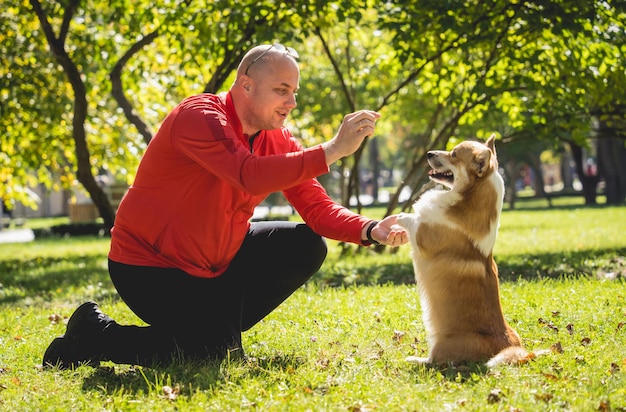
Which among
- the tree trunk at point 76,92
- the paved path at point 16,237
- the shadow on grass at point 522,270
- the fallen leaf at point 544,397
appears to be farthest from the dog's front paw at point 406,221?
the paved path at point 16,237

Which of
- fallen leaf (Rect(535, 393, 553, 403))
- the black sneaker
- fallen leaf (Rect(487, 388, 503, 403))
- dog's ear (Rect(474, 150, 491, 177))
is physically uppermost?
dog's ear (Rect(474, 150, 491, 177))

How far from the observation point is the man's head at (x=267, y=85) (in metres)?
3.89

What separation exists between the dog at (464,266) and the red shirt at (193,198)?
1.43 feet

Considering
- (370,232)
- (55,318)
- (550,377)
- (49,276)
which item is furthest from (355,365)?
(49,276)

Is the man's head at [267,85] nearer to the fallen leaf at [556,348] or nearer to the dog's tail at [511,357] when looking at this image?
the dog's tail at [511,357]

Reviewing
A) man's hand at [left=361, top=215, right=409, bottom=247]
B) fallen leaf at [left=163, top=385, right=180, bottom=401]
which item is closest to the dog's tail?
man's hand at [left=361, top=215, right=409, bottom=247]

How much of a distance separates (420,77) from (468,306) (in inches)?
265

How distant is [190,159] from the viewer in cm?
399

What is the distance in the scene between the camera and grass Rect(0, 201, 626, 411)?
11.1ft

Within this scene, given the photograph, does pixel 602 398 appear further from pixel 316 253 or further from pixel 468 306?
pixel 316 253

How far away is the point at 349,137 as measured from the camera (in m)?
3.55

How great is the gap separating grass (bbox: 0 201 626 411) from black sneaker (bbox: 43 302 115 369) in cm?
8

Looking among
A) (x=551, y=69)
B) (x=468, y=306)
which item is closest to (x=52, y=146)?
(x=551, y=69)

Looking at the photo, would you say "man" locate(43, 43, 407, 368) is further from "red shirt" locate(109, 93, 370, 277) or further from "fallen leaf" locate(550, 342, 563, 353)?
"fallen leaf" locate(550, 342, 563, 353)
